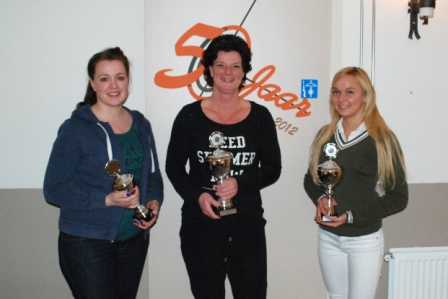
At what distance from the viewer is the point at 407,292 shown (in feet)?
9.32

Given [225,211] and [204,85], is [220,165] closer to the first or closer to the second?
[225,211]

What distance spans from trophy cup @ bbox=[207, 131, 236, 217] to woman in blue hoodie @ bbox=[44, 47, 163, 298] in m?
0.32

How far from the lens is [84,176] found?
1.95m

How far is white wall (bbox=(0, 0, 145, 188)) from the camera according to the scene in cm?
259

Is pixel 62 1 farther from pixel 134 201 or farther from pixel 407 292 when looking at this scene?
pixel 407 292

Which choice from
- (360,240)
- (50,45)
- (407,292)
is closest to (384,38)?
(360,240)

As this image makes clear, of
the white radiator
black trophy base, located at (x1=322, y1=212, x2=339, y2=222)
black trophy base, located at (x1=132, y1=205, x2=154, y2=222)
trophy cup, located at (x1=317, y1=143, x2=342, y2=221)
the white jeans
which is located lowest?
the white radiator

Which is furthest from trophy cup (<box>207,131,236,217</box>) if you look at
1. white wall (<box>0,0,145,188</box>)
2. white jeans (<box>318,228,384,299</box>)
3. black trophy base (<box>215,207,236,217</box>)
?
white wall (<box>0,0,145,188</box>)

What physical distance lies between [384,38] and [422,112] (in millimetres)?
540

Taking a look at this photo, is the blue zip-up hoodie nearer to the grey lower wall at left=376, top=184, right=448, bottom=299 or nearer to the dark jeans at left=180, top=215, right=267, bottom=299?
the dark jeans at left=180, top=215, right=267, bottom=299

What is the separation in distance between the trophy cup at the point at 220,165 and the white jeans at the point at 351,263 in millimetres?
587

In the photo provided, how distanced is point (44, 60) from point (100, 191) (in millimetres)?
1093

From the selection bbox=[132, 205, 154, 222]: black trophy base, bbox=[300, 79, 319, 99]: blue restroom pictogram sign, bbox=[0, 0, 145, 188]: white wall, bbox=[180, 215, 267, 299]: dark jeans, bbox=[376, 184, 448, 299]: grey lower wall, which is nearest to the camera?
bbox=[132, 205, 154, 222]: black trophy base

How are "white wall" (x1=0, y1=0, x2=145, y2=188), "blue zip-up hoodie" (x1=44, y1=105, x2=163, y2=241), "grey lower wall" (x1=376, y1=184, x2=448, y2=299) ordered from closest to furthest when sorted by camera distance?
1. "blue zip-up hoodie" (x1=44, y1=105, x2=163, y2=241)
2. "white wall" (x1=0, y1=0, x2=145, y2=188)
3. "grey lower wall" (x1=376, y1=184, x2=448, y2=299)
